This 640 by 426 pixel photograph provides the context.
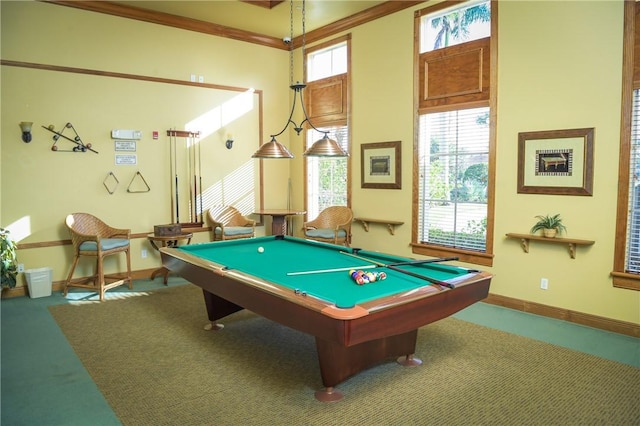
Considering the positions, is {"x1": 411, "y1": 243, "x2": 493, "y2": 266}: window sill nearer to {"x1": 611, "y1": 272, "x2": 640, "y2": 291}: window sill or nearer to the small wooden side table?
{"x1": 611, "y1": 272, "x2": 640, "y2": 291}: window sill

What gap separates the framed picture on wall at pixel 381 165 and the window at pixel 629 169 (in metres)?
2.33

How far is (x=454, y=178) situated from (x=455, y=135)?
468 millimetres

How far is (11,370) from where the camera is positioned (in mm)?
3146

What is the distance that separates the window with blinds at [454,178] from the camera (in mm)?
4746

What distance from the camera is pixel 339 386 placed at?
2.89m

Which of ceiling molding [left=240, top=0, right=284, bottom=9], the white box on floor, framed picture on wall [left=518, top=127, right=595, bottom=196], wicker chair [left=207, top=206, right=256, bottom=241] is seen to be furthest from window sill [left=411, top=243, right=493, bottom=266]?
the white box on floor

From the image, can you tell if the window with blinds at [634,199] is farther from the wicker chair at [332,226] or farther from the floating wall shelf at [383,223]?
the wicker chair at [332,226]

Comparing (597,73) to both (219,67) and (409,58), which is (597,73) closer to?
(409,58)

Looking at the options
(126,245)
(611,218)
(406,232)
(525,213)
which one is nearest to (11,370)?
(126,245)

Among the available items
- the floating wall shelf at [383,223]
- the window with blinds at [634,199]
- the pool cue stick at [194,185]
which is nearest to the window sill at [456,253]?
the floating wall shelf at [383,223]

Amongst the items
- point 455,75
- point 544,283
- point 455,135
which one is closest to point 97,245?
point 455,135

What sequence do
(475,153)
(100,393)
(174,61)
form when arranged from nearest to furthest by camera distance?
(100,393)
(475,153)
(174,61)

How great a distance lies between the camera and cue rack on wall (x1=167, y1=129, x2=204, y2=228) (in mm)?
6004

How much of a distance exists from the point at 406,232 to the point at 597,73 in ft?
8.24
